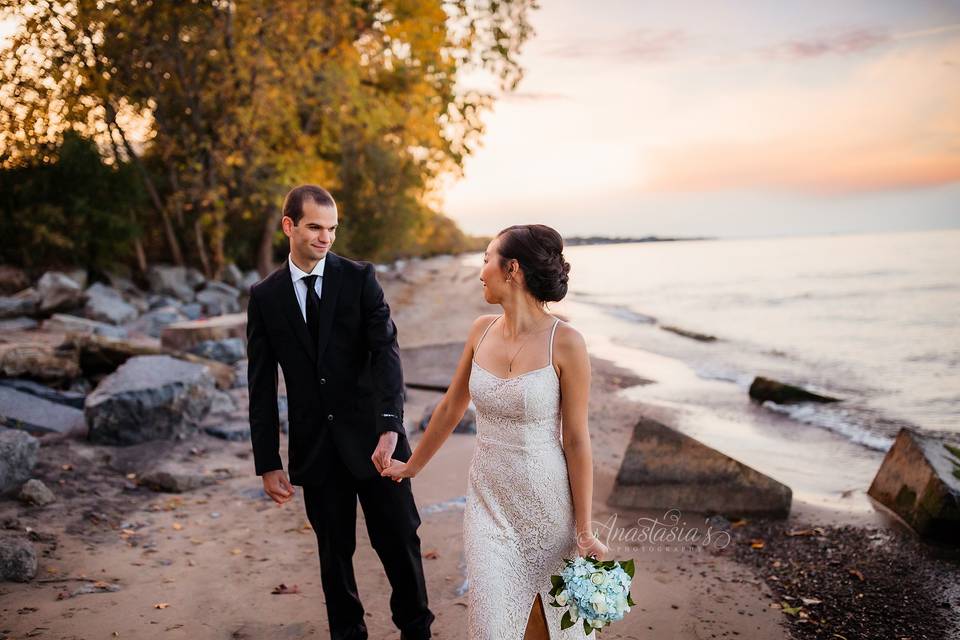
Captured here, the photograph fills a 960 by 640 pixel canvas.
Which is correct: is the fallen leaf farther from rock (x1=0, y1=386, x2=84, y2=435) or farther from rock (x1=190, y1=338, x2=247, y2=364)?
rock (x1=190, y1=338, x2=247, y2=364)

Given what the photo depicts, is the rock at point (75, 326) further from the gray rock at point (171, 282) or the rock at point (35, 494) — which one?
the rock at point (35, 494)

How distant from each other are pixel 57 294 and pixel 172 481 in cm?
1036

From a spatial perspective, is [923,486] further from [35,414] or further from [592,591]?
[35,414]

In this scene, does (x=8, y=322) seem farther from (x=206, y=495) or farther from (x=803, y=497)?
(x=803, y=497)

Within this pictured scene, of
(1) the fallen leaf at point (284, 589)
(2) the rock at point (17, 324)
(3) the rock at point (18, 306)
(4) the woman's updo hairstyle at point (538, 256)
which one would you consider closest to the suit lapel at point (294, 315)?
(4) the woman's updo hairstyle at point (538, 256)

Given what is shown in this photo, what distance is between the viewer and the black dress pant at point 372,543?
3494mm

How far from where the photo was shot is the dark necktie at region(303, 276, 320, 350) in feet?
11.5

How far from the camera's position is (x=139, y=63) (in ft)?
55.1

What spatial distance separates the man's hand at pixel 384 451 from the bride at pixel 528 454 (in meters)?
0.58

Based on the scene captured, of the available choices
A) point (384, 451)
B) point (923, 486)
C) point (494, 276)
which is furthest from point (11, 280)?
point (923, 486)

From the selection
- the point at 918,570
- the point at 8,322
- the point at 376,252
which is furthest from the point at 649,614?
the point at 376,252

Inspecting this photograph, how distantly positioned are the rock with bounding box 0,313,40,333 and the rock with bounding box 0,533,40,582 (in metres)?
9.40

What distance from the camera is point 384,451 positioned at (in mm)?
3371

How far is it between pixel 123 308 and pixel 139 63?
5999mm
